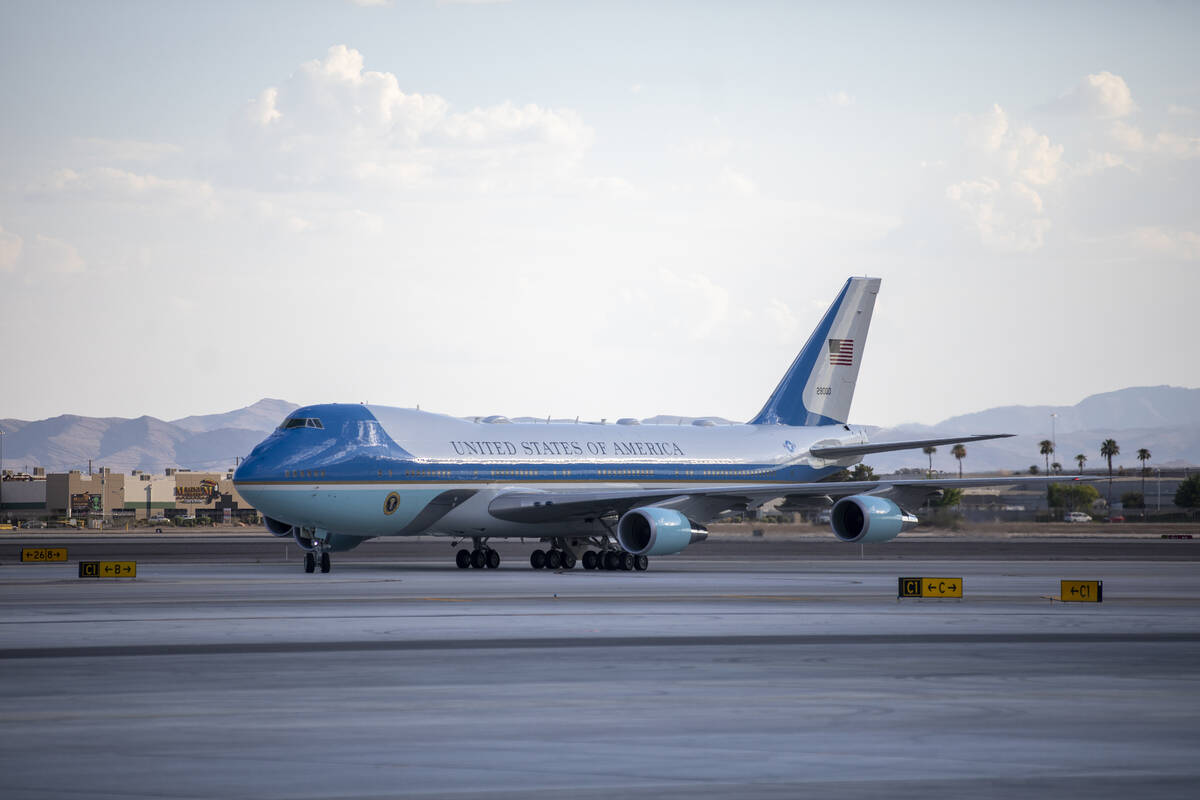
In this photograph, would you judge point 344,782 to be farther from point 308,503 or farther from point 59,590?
point 308,503

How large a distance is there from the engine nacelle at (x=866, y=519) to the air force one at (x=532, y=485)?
4 centimetres

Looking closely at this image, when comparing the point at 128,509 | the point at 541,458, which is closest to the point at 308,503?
the point at 541,458

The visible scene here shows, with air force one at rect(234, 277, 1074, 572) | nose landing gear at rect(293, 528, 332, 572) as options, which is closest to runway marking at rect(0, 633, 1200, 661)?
air force one at rect(234, 277, 1074, 572)

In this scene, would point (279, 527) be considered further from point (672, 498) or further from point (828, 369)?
point (828, 369)

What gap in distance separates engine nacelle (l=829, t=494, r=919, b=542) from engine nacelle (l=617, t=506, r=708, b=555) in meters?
4.15

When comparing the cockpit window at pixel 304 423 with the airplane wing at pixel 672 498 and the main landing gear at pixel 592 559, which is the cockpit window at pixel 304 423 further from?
the main landing gear at pixel 592 559

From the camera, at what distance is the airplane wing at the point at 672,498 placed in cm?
4369

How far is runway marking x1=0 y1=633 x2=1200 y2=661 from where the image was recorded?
765 inches

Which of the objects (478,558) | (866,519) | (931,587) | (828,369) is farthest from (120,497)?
(931,587)

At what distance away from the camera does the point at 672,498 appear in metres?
43.9

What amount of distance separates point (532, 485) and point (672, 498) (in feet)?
14.2

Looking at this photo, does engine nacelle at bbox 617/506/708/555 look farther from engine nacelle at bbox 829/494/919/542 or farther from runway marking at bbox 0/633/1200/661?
runway marking at bbox 0/633/1200/661

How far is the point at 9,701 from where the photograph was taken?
14.6 m

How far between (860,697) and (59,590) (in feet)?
74.9
